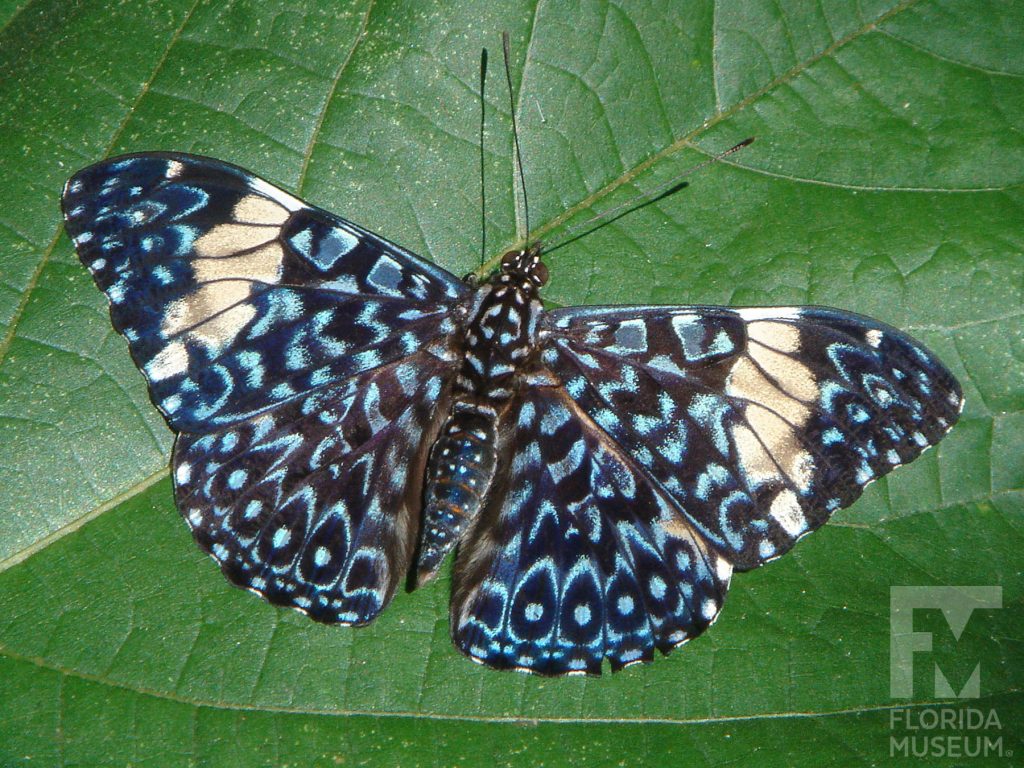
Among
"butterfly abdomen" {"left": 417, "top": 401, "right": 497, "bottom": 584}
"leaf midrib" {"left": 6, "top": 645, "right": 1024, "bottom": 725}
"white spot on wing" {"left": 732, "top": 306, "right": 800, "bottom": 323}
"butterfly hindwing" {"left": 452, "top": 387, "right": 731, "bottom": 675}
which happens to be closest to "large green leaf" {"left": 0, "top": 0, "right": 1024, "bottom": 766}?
"leaf midrib" {"left": 6, "top": 645, "right": 1024, "bottom": 725}

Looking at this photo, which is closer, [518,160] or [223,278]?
[223,278]

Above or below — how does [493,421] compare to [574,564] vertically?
above

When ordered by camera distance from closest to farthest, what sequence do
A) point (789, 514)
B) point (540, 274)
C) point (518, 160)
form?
1. point (789, 514)
2. point (540, 274)
3. point (518, 160)

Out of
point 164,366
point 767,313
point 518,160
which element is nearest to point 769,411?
point 767,313

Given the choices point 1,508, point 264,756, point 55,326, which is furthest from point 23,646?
point 55,326

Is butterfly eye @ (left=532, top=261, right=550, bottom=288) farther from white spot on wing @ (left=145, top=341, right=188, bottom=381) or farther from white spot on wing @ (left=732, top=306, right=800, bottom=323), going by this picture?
white spot on wing @ (left=145, top=341, right=188, bottom=381)

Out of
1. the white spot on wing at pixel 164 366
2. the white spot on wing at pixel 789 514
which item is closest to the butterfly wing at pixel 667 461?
the white spot on wing at pixel 789 514

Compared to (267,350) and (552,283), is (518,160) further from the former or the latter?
(267,350)
